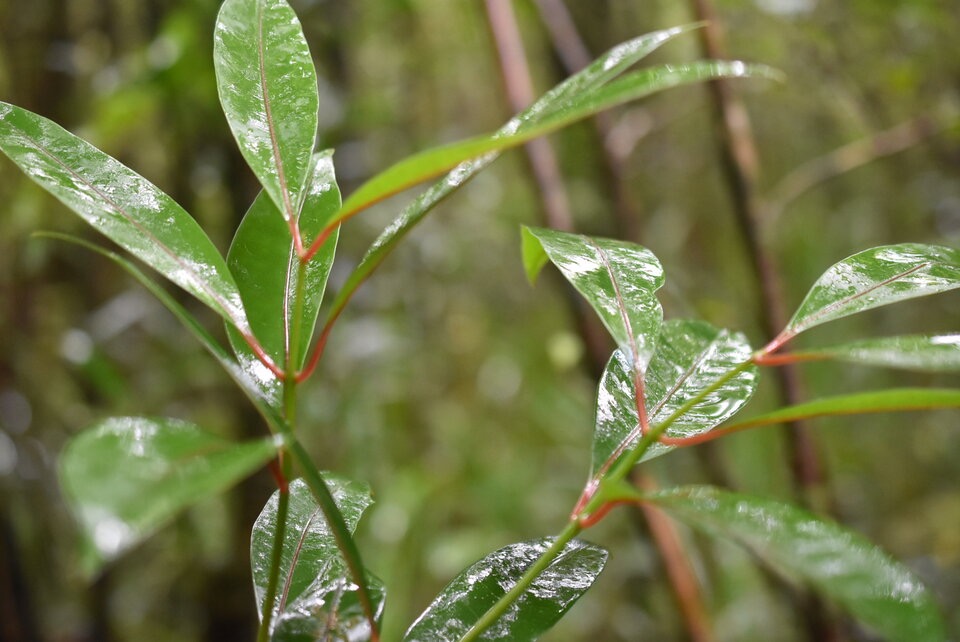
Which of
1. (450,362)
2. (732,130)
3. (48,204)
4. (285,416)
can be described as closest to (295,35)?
(285,416)

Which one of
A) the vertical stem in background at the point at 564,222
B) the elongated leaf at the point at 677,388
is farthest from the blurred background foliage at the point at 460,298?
the elongated leaf at the point at 677,388

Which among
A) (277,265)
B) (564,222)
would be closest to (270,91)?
(277,265)

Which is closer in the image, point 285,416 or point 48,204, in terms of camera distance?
point 285,416

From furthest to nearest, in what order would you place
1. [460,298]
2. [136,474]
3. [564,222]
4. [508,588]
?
[460,298]
[564,222]
[508,588]
[136,474]

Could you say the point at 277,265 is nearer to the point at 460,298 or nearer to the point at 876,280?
the point at 876,280

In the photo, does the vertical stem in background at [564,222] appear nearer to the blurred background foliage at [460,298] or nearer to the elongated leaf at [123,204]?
the blurred background foliage at [460,298]

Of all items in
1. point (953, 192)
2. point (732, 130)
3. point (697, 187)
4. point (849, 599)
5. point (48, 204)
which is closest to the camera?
point (849, 599)

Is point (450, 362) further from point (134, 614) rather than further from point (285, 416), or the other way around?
point (285, 416)
